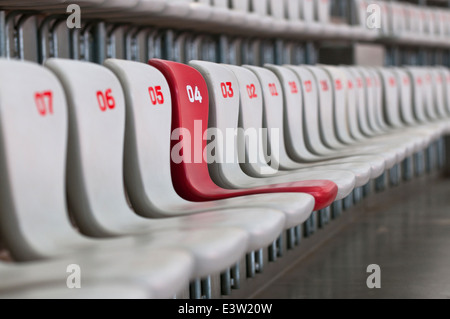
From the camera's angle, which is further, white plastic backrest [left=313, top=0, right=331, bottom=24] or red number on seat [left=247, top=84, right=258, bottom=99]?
white plastic backrest [left=313, top=0, right=331, bottom=24]

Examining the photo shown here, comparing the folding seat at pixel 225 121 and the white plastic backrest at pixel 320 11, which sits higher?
the white plastic backrest at pixel 320 11

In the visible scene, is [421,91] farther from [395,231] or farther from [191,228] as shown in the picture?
[191,228]

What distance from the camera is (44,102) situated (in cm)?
101

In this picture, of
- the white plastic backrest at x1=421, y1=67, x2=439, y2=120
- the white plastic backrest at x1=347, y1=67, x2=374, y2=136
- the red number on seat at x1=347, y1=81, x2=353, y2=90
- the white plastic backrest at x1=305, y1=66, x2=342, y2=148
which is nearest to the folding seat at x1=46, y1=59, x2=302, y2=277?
the white plastic backrest at x1=305, y1=66, x2=342, y2=148

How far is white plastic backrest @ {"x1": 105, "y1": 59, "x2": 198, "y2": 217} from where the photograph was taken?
4.27 feet

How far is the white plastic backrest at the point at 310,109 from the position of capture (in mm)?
2314

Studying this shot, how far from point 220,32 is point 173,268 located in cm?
190

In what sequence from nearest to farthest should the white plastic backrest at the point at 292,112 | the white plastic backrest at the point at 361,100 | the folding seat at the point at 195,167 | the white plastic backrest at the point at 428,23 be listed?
the folding seat at the point at 195,167 < the white plastic backrest at the point at 292,112 < the white plastic backrest at the point at 361,100 < the white plastic backrest at the point at 428,23

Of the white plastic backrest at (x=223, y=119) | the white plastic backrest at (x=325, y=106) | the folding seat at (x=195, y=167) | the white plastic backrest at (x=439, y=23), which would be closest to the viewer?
the folding seat at (x=195, y=167)

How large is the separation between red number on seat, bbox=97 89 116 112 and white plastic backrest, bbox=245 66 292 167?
0.81 metres

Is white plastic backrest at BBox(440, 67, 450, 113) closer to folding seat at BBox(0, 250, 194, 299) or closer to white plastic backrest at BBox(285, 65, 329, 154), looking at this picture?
white plastic backrest at BBox(285, 65, 329, 154)

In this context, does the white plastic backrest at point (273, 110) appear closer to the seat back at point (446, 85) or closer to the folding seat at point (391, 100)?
the folding seat at point (391, 100)

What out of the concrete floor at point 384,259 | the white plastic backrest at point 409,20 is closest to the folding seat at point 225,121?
the concrete floor at point 384,259

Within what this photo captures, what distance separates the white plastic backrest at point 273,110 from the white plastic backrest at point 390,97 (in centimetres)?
145
